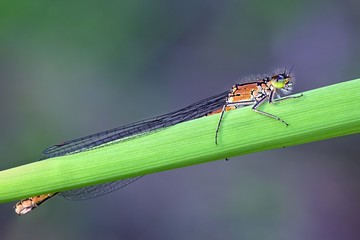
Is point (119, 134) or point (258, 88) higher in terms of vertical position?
point (258, 88)

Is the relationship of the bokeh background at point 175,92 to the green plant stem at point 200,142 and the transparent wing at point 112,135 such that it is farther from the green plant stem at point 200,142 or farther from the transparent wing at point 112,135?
the green plant stem at point 200,142

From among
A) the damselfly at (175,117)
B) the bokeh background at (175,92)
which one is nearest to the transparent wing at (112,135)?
the damselfly at (175,117)

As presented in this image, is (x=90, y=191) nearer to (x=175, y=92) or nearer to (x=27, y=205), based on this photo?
(x=27, y=205)

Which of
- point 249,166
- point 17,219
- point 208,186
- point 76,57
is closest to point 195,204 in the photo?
point 208,186

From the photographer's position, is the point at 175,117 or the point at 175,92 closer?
the point at 175,117

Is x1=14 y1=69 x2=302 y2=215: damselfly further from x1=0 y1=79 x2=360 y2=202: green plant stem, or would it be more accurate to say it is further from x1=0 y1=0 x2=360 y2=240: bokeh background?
x1=0 y1=0 x2=360 y2=240: bokeh background

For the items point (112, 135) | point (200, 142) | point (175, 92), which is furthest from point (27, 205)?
point (175, 92)
